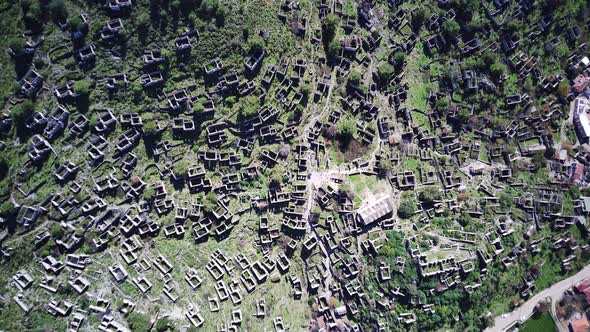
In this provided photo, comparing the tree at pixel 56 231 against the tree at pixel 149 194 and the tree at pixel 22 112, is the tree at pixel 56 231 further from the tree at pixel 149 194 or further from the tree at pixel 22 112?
the tree at pixel 22 112

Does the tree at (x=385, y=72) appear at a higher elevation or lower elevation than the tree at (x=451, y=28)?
lower

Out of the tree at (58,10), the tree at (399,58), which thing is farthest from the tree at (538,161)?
the tree at (58,10)

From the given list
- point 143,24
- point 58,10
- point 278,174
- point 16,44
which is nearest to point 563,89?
point 278,174

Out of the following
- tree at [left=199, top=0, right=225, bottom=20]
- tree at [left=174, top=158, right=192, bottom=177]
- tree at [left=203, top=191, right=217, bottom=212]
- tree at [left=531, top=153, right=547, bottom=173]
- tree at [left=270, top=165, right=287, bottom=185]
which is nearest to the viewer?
tree at [left=199, top=0, right=225, bottom=20]

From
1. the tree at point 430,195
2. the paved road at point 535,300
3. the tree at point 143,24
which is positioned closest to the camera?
the tree at point 143,24

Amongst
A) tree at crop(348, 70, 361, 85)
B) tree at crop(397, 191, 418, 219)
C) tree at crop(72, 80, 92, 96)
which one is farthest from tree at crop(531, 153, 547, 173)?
tree at crop(72, 80, 92, 96)

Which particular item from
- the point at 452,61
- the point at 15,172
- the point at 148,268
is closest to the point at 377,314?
the point at 148,268

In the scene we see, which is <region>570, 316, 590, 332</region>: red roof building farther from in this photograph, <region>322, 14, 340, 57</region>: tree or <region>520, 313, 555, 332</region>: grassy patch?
<region>322, 14, 340, 57</region>: tree

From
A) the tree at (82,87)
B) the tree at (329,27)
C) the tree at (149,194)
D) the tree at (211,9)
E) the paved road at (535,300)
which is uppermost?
the tree at (211,9)
